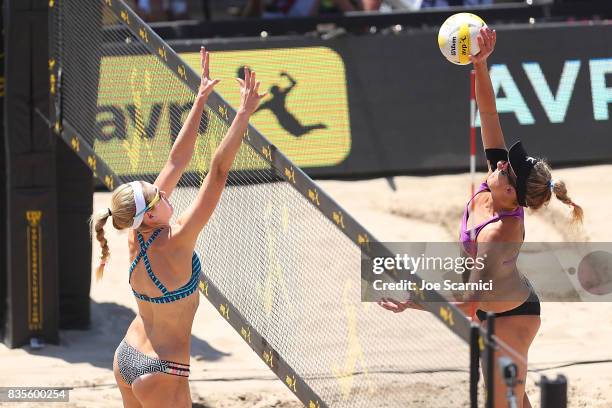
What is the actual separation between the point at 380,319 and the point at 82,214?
162 inches

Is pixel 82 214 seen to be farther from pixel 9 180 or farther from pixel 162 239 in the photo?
pixel 162 239

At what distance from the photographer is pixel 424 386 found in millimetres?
5648

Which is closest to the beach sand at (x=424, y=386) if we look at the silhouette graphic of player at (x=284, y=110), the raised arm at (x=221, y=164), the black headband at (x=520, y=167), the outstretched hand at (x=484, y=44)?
the silhouette graphic of player at (x=284, y=110)

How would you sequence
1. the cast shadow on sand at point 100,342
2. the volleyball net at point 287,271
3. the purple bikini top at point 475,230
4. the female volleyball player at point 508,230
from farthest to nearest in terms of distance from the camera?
the cast shadow on sand at point 100,342 → the purple bikini top at point 475,230 → the female volleyball player at point 508,230 → the volleyball net at point 287,271

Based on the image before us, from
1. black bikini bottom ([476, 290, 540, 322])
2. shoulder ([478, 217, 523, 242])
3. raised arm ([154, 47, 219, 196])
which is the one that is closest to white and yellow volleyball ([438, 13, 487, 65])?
shoulder ([478, 217, 523, 242])

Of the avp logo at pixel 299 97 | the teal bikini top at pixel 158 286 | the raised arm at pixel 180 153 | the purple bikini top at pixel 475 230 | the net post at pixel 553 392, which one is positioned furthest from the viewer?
the avp logo at pixel 299 97

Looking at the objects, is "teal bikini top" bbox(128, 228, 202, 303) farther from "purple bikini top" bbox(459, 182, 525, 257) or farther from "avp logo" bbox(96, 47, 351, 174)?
"avp logo" bbox(96, 47, 351, 174)

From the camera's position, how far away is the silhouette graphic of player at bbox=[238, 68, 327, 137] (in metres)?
10.7

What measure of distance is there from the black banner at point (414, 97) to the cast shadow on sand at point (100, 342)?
266cm

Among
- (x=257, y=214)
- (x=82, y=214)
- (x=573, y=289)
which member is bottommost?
(x=573, y=289)

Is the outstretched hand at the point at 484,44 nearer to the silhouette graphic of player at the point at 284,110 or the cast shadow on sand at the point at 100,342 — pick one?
the cast shadow on sand at the point at 100,342

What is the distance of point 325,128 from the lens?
10766 mm

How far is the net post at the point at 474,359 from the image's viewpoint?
162 inches

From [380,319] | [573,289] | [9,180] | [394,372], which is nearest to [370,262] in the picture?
Result: [380,319]
